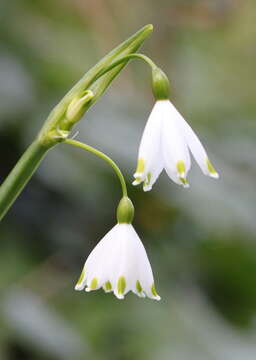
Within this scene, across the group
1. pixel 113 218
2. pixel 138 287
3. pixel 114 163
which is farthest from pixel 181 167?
pixel 113 218

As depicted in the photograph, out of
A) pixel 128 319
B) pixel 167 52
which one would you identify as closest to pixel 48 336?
pixel 128 319

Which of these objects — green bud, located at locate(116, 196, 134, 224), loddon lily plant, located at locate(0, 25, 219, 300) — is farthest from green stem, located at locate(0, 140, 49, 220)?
green bud, located at locate(116, 196, 134, 224)

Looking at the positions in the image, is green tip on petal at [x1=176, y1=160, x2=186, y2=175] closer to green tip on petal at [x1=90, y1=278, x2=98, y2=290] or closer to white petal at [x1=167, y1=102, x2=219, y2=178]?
white petal at [x1=167, y1=102, x2=219, y2=178]

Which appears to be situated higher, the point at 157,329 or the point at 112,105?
the point at 112,105

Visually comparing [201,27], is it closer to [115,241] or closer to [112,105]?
[112,105]

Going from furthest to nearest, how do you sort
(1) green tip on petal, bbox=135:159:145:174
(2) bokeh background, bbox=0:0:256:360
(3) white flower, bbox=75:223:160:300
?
(2) bokeh background, bbox=0:0:256:360, (3) white flower, bbox=75:223:160:300, (1) green tip on petal, bbox=135:159:145:174

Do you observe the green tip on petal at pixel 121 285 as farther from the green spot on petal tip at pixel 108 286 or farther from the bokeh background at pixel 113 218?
the bokeh background at pixel 113 218

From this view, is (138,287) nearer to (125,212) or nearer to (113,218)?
(125,212)
